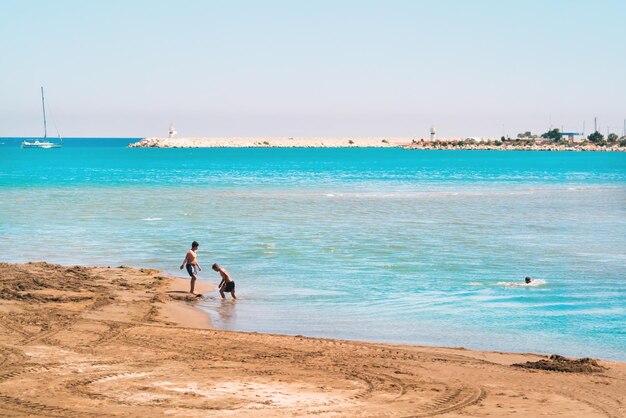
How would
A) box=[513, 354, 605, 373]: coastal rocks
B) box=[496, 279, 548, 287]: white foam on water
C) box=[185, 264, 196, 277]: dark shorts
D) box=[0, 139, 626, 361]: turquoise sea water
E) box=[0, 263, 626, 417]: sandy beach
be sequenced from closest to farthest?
box=[0, 263, 626, 417]: sandy beach → box=[513, 354, 605, 373]: coastal rocks → box=[0, 139, 626, 361]: turquoise sea water → box=[185, 264, 196, 277]: dark shorts → box=[496, 279, 548, 287]: white foam on water

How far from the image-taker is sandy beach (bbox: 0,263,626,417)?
1159 centimetres

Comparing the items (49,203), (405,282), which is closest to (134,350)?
(405,282)

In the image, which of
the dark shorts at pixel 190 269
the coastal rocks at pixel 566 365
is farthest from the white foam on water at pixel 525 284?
the coastal rocks at pixel 566 365

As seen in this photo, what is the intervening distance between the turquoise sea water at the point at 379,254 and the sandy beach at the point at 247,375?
198 centimetres

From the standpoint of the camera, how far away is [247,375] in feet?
43.3

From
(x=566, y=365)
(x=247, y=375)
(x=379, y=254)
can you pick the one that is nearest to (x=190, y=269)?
(x=247, y=375)

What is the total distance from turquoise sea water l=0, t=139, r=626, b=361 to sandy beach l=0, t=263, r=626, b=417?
1.98m

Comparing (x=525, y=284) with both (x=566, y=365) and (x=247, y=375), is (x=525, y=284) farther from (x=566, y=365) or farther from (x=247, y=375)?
(x=247, y=375)

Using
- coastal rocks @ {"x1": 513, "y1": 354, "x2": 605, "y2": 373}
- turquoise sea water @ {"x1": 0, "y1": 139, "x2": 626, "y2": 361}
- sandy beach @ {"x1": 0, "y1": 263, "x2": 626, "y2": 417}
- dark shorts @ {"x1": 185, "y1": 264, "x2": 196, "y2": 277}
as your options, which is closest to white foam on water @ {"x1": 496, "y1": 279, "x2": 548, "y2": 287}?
turquoise sea water @ {"x1": 0, "y1": 139, "x2": 626, "y2": 361}

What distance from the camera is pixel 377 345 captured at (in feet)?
52.2

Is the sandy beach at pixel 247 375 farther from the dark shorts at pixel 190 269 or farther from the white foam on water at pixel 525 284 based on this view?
the white foam on water at pixel 525 284

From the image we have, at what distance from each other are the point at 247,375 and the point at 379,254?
54.9ft

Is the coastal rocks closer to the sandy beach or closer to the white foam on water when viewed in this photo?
the sandy beach

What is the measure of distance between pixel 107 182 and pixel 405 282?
57848mm
